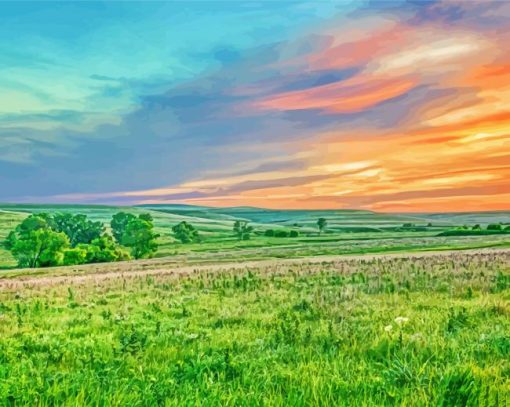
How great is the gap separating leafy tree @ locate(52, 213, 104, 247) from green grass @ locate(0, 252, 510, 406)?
109535 millimetres

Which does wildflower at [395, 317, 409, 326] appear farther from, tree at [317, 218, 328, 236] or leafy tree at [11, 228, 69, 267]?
tree at [317, 218, 328, 236]

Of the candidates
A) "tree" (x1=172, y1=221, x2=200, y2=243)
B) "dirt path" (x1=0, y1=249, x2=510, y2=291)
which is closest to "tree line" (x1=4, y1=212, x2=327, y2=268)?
"tree" (x1=172, y1=221, x2=200, y2=243)

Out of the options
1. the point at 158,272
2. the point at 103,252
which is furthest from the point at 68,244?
the point at 158,272

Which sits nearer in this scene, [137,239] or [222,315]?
[222,315]

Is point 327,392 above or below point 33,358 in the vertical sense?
above

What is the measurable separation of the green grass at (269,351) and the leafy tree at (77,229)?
110 meters

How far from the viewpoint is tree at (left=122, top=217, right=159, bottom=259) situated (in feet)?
323

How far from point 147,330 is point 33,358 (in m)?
2.53

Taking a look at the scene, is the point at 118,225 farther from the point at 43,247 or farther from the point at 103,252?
the point at 43,247

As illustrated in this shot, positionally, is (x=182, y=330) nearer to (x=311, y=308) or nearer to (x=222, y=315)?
(x=222, y=315)

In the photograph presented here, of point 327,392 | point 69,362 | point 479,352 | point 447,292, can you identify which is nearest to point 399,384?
point 327,392

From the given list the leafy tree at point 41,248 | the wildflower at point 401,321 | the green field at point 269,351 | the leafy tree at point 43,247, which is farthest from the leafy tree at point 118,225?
the wildflower at point 401,321

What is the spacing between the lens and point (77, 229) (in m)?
122

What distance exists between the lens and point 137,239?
98.2 meters
